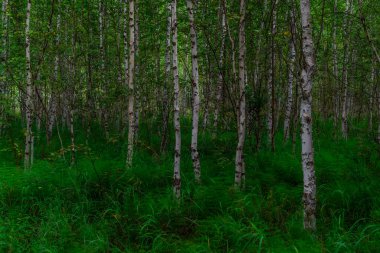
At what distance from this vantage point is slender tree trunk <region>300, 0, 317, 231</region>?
5.00m

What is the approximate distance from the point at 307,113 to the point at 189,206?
8.65 ft

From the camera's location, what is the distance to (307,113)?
502cm

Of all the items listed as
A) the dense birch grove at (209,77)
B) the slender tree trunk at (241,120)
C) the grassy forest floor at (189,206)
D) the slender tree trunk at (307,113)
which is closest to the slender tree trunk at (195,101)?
the dense birch grove at (209,77)

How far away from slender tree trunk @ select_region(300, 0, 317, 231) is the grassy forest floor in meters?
0.37

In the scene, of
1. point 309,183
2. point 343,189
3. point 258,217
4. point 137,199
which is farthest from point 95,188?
point 343,189

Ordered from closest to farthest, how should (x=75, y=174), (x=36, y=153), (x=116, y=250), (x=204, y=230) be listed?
(x=116, y=250), (x=204, y=230), (x=75, y=174), (x=36, y=153)

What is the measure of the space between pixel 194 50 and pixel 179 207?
314 centimetres

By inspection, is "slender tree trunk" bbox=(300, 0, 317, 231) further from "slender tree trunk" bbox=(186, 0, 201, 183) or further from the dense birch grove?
"slender tree trunk" bbox=(186, 0, 201, 183)

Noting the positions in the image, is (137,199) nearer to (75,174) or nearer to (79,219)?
(79,219)

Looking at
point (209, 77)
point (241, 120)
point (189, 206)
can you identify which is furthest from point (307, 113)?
point (209, 77)

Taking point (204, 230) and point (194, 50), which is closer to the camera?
point (204, 230)

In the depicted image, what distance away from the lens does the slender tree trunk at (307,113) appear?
5.00 m

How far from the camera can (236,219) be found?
577cm

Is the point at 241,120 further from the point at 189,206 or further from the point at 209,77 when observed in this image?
the point at 209,77
